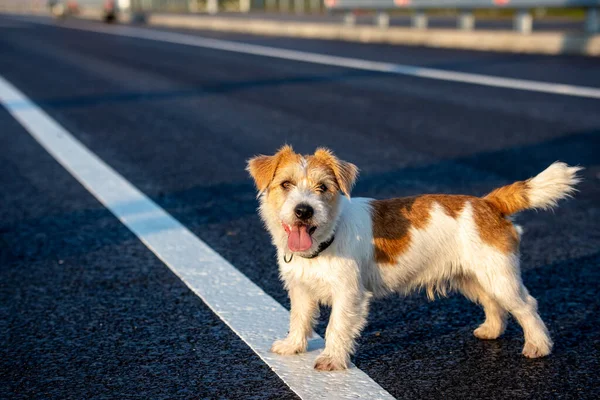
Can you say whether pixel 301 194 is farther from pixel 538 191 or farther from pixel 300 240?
pixel 538 191

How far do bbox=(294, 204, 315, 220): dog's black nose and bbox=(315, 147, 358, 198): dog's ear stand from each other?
0.25 m

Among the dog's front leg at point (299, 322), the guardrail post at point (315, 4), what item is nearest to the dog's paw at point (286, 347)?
the dog's front leg at point (299, 322)

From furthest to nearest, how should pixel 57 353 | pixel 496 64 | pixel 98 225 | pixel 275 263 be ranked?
1. pixel 496 64
2. pixel 98 225
3. pixel 275 263
4. pixel 57 353

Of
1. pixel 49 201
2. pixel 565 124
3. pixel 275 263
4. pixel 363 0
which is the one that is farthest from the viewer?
pixel 363 0

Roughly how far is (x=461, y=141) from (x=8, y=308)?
6.02 metres

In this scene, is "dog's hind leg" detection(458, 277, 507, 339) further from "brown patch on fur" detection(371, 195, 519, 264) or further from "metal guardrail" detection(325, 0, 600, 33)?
"metal guardrail" detection(325, 0, 600, 33)

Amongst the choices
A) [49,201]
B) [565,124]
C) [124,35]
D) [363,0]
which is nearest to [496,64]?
[565,124]

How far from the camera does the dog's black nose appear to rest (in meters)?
4.28

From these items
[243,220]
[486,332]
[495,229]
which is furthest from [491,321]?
[243,220]

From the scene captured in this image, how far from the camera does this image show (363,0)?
25234mm

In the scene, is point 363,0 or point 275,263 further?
point 363,0

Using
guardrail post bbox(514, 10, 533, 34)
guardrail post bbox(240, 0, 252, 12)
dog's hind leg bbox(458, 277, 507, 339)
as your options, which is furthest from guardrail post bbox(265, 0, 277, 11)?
dog's hind leg bbox(458, 277, 507, 339)

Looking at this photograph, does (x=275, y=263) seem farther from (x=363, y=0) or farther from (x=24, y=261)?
(x=363, y=0)

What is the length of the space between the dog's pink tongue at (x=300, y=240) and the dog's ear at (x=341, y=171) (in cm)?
29
